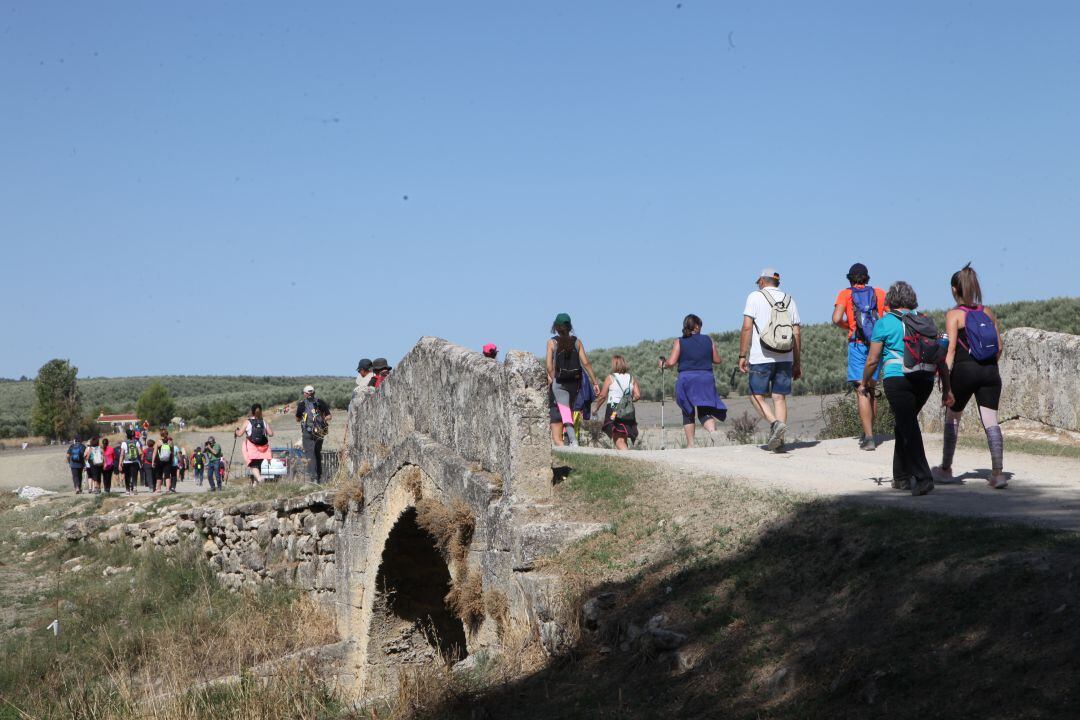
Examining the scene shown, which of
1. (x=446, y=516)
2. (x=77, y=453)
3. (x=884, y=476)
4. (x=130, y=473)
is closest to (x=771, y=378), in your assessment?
(x=884, y=476)

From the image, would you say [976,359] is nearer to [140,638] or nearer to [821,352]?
[140,638]

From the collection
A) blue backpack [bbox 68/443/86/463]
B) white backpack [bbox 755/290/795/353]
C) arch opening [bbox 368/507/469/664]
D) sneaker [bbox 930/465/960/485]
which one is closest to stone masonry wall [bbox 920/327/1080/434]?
white backpack [bbox 755/290/795/353]

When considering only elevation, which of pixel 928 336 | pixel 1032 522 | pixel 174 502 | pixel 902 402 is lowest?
pixel 174 502

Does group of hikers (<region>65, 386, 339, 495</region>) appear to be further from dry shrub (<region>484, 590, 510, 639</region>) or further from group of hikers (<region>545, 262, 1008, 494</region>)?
dry shrub (<region>484, 590, 510, 639</region>)

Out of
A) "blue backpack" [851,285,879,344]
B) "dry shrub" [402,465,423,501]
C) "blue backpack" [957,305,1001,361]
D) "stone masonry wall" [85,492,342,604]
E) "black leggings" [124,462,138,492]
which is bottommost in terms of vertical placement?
"stone masonry wall" [85,492,342,604]

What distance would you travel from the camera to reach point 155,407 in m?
56.1

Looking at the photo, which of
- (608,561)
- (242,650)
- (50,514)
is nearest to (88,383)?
(50,514)

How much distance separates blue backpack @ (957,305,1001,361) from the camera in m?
7.79

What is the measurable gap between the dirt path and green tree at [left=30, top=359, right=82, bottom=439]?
51471 millimetres

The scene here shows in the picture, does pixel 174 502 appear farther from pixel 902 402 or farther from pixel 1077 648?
pixel 1077 648

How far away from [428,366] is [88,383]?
110326 millimetres

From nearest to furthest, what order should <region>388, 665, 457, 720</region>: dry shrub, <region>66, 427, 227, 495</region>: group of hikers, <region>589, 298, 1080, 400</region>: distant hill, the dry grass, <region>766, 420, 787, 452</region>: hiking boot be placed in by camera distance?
<region>388, 665, 457, 720</region>: dry shrub → the dry grass → <region>766, 420, 787, 452</region>: hiking boot → <region>66, 427, 227, 495</region>: group of hikers → <region>589, 298, 1080, 400</region>: distant hill

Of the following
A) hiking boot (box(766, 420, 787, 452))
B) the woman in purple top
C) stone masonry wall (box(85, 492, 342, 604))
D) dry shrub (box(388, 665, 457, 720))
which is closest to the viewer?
dry shrub (box(388, 665, 457, 720))

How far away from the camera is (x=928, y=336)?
773 cm
